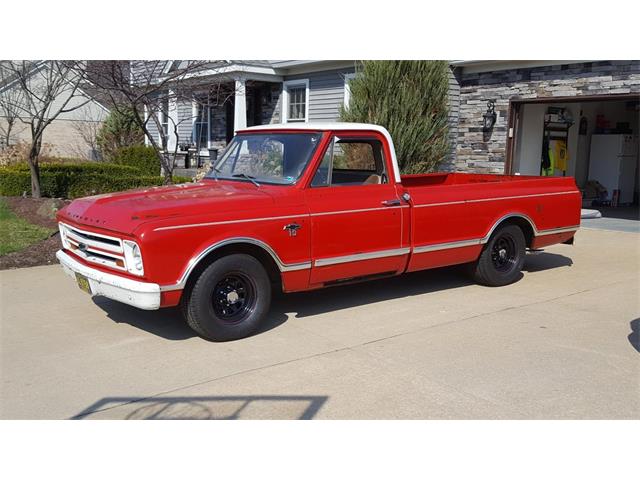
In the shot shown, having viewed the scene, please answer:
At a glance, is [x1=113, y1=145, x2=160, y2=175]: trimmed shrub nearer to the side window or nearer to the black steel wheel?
the side window

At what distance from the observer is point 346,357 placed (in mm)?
5090

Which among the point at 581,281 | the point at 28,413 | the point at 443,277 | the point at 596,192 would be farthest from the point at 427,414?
the point at 596,192

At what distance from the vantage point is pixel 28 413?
13.3ft

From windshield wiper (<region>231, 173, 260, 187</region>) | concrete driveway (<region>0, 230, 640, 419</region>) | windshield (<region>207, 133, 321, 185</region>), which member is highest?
windshield (<region>207, 133, 321, 185</region>)

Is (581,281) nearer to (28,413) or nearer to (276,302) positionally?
(276,302)

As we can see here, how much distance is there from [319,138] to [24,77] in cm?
779

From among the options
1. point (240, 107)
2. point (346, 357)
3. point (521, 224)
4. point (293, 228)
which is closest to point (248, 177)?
→ point (293, 228)

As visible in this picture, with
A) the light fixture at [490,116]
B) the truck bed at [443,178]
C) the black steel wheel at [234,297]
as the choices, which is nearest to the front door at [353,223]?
the black steel wheel at [234,297]

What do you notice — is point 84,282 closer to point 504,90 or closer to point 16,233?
point 16,233

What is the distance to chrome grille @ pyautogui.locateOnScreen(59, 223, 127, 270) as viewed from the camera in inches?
203

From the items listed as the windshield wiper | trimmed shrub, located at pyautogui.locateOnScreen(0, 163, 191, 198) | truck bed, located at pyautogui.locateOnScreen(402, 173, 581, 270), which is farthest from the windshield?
trimmed shrub, located at pyautogui.locateOnScreen(0, 163, 191, 198)

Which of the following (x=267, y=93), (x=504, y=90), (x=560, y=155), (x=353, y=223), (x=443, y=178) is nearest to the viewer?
(x=353, y=223)

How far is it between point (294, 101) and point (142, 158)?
534 centimetres

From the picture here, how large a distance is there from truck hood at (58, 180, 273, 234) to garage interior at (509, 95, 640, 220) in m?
11.4
